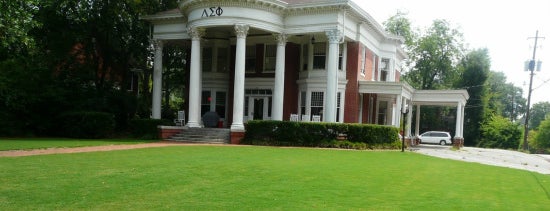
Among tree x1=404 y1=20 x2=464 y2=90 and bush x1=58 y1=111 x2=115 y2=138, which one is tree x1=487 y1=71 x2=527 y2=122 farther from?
bush x1=58 y1=111 x2=115 y2=138

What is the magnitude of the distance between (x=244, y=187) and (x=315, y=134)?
1444cm

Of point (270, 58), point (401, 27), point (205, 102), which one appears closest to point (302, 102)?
point (270, 58)

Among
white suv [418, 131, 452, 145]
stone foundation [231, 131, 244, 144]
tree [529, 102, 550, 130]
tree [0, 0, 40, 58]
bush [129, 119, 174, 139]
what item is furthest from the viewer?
tree [529, 102, 550, 130]

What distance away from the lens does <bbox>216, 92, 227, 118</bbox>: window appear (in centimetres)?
3056

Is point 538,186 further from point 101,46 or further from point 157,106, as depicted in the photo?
point 101,46

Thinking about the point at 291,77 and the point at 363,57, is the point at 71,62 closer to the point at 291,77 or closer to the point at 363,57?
the point at 291,77

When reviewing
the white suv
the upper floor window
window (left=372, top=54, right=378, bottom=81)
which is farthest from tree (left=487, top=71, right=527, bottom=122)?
the upper floor window

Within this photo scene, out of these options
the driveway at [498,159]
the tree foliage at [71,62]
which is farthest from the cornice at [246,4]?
the driveway at [498,159]

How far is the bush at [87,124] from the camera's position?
25.1m

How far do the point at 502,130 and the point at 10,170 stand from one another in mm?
52221

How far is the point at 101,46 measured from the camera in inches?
1177

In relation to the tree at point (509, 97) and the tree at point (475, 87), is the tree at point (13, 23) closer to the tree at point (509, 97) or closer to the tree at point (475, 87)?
the tree at point (475, 87)

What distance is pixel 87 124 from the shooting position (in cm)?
2495

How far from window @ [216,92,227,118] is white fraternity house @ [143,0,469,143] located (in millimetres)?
66
